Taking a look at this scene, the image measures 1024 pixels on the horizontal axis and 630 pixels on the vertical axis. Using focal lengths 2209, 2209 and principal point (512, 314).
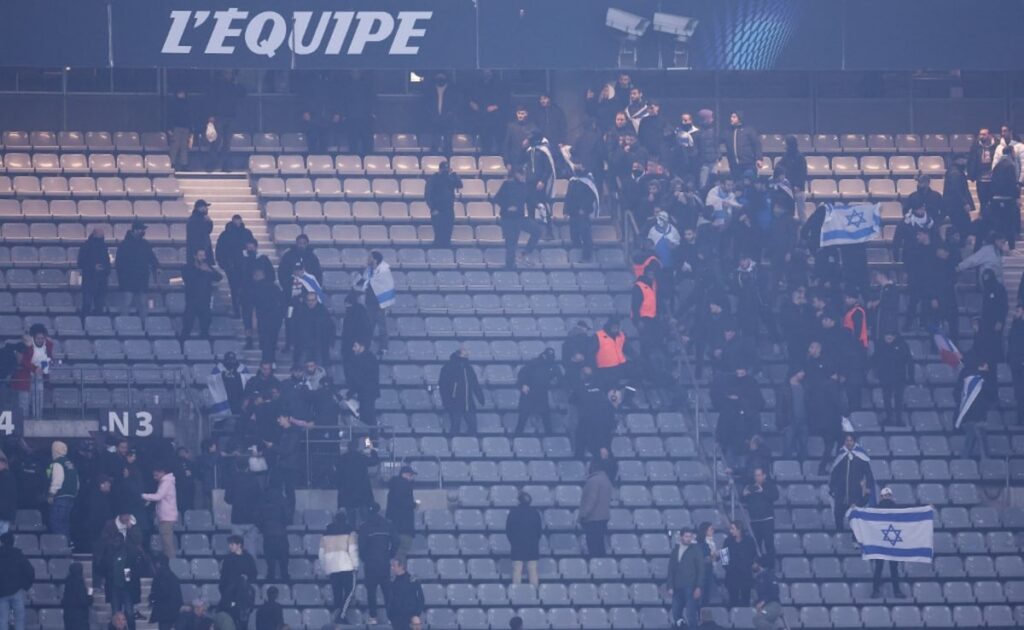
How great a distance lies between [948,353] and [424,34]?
9124 millimetres

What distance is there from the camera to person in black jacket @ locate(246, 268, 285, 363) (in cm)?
2808

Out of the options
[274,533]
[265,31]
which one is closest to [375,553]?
[274,533]

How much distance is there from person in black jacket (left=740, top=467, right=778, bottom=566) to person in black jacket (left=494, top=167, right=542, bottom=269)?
20.3 ft

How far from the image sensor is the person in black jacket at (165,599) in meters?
23.9

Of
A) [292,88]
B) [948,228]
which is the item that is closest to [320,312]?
[292,88]

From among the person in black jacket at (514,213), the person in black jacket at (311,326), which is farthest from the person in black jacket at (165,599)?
the person in black jacket at (514,213)

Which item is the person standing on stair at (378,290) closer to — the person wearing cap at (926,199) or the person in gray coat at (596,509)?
the person in gray coat at (596,509)

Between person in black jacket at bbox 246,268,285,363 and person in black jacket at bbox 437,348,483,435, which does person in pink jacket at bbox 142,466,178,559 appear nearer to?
person in black jacket at bbox 246,268,285,363

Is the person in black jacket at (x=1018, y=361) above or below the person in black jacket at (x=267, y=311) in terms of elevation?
below

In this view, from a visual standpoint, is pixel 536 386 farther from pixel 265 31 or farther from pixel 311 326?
pixel 265 31

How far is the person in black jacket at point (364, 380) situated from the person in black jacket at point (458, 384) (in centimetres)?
84

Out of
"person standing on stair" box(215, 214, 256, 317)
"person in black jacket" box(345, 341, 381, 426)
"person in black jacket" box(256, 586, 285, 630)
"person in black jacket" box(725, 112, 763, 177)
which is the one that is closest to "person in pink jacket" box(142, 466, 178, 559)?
"person in black jacket" box(256, 586, 285, 630)

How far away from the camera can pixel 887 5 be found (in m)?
32.8

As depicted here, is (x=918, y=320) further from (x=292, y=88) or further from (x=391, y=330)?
(x=292, y=88)
